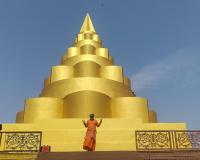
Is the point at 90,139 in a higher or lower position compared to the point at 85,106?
lower

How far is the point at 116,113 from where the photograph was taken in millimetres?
18797

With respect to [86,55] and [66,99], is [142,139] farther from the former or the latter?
[86,55]

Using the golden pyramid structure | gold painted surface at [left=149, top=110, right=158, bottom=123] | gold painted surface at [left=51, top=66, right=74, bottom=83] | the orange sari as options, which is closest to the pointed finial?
the golden pyramid structure

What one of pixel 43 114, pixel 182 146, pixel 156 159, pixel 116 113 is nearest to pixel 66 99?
pixel 43 114

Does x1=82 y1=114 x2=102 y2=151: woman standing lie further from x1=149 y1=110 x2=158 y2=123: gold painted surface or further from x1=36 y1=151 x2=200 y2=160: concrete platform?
x1=149 y1=110 x2=158 y2=123: gold painted surface

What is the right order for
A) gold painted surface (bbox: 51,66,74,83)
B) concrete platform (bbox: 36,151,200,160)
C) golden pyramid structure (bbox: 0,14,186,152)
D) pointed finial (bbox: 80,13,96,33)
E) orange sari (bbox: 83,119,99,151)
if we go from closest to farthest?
concrete platform (bbox: 36,151,200,160)
orange sari (bbox: 83,119,99,151)
golden pyramid structure (bbox: 0,14,186,152)
gold painted surface (bbox: 51,66,74,83)
pointed finial (bbox: 80,13,96,33)

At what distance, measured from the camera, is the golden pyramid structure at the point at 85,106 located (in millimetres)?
15977

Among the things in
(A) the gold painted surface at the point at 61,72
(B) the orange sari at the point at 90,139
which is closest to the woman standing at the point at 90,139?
(B) the orange sari at the point at 90,139

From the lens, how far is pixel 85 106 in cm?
1834

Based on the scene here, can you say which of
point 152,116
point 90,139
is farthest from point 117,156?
point 152,116

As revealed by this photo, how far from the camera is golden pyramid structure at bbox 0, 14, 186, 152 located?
1598cm

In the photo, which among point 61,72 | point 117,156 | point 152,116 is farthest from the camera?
point 61,72

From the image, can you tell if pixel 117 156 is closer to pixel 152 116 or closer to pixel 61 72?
pixel 152 116

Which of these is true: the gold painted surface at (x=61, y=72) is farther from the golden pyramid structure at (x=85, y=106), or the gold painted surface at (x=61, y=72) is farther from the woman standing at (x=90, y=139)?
the woman standing at (x=90, y=139)
